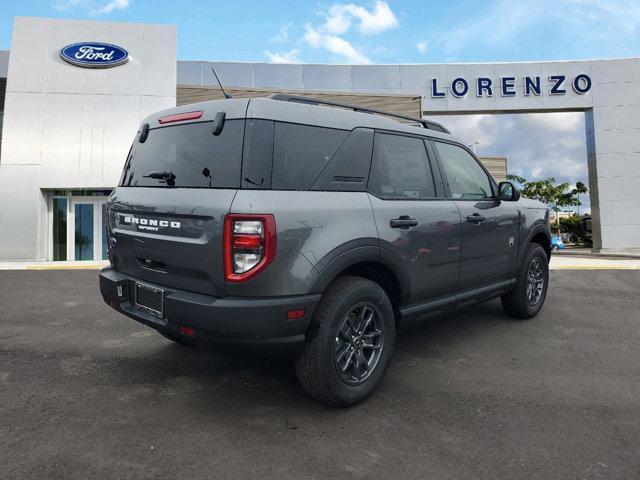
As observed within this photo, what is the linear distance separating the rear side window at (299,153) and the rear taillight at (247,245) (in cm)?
27

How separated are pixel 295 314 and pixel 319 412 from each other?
75 cm

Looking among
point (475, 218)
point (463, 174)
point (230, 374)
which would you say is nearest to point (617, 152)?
point (463, 174)

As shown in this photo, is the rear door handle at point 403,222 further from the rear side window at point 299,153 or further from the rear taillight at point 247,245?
the rear taillight at point 247,245

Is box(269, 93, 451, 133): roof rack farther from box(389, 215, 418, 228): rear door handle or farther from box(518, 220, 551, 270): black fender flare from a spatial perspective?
box(518, 220, 551, 270): black fender flare

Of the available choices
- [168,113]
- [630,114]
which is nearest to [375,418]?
[168,113]

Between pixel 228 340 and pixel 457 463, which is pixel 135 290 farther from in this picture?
pixel 457 463

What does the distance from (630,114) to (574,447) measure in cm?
2150

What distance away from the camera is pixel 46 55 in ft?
47.8

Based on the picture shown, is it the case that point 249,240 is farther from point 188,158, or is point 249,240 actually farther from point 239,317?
point 188,158

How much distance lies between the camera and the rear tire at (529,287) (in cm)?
473

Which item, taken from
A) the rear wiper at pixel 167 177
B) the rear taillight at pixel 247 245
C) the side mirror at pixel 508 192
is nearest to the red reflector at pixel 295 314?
the rear taillight at pixel 247 245

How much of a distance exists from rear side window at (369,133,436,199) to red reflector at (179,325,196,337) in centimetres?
148

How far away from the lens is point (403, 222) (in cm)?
308

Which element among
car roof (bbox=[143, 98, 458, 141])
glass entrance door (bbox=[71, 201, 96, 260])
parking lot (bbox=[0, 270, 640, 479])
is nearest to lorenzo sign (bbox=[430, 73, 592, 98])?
glass entrance door (bbox=[71, 201, 96, 260])
